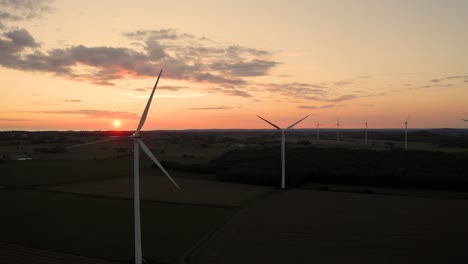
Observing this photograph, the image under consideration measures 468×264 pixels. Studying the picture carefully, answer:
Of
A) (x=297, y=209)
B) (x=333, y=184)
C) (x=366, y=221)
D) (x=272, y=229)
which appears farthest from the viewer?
(x=333, y=184)

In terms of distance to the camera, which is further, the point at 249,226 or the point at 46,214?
the point at 46,214

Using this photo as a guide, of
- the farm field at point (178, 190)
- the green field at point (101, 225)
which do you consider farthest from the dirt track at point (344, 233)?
the farm field at point (178, 190)

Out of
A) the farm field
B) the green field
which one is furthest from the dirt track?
the farm field

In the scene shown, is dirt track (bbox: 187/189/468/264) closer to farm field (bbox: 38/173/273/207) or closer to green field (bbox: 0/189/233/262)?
green field (bbox: 0/189/233/262)

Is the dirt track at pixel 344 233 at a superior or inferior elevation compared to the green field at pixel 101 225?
inferior

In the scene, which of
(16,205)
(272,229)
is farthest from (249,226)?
(16,205)

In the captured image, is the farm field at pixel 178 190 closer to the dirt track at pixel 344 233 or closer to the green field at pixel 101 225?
the green field at pixel 101 225

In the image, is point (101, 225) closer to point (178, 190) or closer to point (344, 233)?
point (344, 233)

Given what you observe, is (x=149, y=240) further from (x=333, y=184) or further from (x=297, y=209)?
(x=333, y=184)
